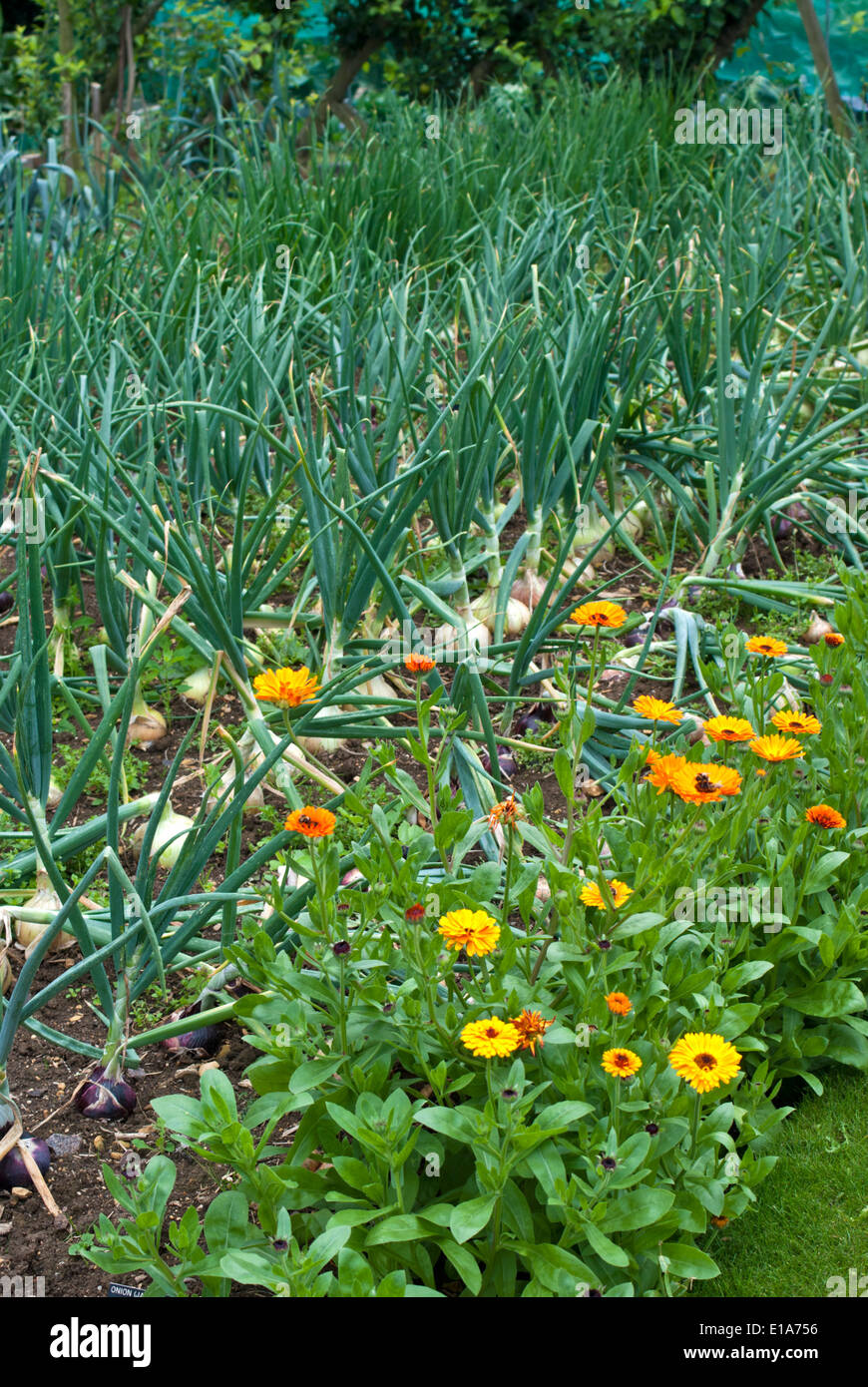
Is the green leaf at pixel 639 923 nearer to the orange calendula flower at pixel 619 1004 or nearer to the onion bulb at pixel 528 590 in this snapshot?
the orange calendula flower at pixel 619 1004

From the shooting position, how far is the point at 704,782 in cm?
136

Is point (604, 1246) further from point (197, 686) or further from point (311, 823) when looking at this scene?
point (197, 686)

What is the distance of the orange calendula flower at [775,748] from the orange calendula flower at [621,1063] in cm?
42

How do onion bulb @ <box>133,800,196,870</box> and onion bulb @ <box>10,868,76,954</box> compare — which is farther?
onion bulb @ <box>133,800,196,870</box>

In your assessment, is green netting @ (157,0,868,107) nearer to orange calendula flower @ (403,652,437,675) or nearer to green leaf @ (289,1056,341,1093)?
orange calendula flower @ (403,652,437,675)

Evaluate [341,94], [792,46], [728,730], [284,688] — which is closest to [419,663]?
[284,688]

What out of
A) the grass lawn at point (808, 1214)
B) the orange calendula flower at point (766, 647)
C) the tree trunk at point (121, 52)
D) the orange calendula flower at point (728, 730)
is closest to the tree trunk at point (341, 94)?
the tree trunk at point (121, 52)

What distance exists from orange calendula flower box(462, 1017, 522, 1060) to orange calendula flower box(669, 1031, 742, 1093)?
0.16 meters
